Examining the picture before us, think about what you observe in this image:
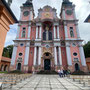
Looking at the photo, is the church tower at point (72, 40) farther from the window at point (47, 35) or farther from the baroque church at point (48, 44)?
the window at point (47, 35)

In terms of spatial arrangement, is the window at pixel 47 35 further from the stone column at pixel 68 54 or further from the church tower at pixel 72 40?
the stone column at pixel 68 54

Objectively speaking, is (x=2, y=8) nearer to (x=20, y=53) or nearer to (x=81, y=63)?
(x=20, y=53)

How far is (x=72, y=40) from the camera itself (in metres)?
19.1

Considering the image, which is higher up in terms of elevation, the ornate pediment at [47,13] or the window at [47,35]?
the ornate pediment at [47,13]

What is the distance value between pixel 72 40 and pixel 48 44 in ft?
21.6

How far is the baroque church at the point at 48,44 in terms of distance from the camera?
17.3m

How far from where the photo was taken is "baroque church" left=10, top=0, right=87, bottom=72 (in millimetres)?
17312

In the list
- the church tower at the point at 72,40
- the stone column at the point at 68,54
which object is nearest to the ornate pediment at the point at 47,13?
the church tower at the point at 72,40

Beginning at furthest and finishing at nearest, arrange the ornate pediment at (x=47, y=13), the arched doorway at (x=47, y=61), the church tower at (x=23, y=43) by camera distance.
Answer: the ornate pediment at (x=47, y=13), the arched doorway at (x=47, y=61), the church tower at (x=23, y=43)

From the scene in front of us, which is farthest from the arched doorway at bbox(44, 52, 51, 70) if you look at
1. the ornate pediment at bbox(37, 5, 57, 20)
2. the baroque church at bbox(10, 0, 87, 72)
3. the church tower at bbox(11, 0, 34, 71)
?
the ornate pediment at bbox(37, 5, 57, 20)

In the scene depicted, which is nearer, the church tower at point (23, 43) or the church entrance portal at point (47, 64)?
the church tower at point (23, 43)

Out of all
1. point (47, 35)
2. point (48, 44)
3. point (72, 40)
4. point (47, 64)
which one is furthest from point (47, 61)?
point (72, 40)

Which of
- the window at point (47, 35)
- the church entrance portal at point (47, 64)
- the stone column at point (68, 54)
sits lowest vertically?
the church entrance portal at point (47, 64)

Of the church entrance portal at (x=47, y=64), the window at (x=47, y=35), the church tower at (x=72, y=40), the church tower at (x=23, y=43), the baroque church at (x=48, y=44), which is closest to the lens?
the church tower at (x=72, y=40)
